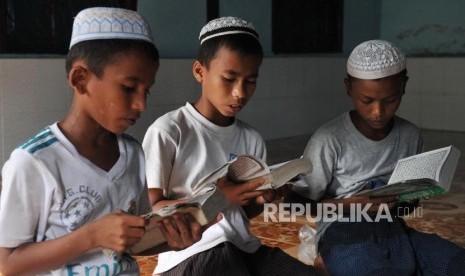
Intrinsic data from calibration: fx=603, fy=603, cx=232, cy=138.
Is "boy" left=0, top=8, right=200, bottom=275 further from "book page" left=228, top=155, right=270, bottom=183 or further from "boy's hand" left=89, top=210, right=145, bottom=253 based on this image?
"book page" left=228, top=155, right=270, bottom=183

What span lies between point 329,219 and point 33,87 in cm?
297

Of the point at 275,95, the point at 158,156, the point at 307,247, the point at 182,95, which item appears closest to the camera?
the point at 158,156

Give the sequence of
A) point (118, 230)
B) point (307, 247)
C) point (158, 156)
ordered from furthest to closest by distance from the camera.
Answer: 1. point (307, 247)
2. point (158, 156)
3. point (118, 230)

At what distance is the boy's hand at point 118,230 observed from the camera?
3.73 ft

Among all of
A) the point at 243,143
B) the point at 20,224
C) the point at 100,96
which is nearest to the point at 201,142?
the point at 243,143

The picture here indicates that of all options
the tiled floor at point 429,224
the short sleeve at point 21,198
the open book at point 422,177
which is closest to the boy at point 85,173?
the short sleeve at point 21,198

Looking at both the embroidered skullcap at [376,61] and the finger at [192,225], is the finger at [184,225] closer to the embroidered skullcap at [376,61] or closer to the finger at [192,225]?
the finger at [192,225]

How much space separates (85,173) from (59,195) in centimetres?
7

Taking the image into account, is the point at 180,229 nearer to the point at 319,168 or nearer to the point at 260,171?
the point at 260,171

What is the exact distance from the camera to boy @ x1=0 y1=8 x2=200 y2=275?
3.88ft

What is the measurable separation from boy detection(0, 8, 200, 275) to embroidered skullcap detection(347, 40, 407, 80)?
0.84 meters

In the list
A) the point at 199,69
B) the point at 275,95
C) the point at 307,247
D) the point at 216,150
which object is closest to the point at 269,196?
the point at 216,150

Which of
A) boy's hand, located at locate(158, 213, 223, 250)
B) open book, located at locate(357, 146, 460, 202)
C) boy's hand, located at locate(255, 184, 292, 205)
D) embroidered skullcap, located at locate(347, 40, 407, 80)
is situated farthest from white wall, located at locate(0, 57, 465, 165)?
boy's hand, located at locate(158, 213, 223, 250)

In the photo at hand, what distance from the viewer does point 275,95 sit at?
20.9ft
